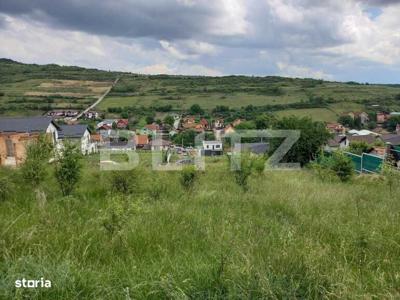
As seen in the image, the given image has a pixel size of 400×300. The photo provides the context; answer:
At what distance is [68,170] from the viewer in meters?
7.50

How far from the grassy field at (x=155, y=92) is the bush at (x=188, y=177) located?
5423 cm

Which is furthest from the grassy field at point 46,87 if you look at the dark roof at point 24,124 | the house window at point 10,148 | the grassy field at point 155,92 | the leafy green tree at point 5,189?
the leafy green tree at point 5,189

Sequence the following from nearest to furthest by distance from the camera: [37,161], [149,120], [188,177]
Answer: [37,161], [188,177], [149,120]

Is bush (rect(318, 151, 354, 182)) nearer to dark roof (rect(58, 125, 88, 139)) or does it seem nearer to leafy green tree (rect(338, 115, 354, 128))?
dark roof (rect(58, 125, 88, 139))

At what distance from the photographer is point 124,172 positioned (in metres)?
8.16

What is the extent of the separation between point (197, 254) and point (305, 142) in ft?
86.8

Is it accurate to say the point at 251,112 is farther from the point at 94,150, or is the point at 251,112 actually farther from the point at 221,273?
the point at 221,273

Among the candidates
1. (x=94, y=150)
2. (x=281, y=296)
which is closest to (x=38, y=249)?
(x=281, y=296)

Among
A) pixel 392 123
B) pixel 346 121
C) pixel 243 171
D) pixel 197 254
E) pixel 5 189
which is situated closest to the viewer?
pixel 197 254

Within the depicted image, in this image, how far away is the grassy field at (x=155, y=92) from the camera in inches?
2749

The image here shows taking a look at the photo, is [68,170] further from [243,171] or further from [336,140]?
[336,140]

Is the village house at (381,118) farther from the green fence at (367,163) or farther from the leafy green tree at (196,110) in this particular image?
the green fence at (367,163)

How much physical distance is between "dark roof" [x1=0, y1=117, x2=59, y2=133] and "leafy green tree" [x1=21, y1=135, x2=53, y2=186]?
16.6m

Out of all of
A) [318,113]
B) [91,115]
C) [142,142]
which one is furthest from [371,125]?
[91,115]
